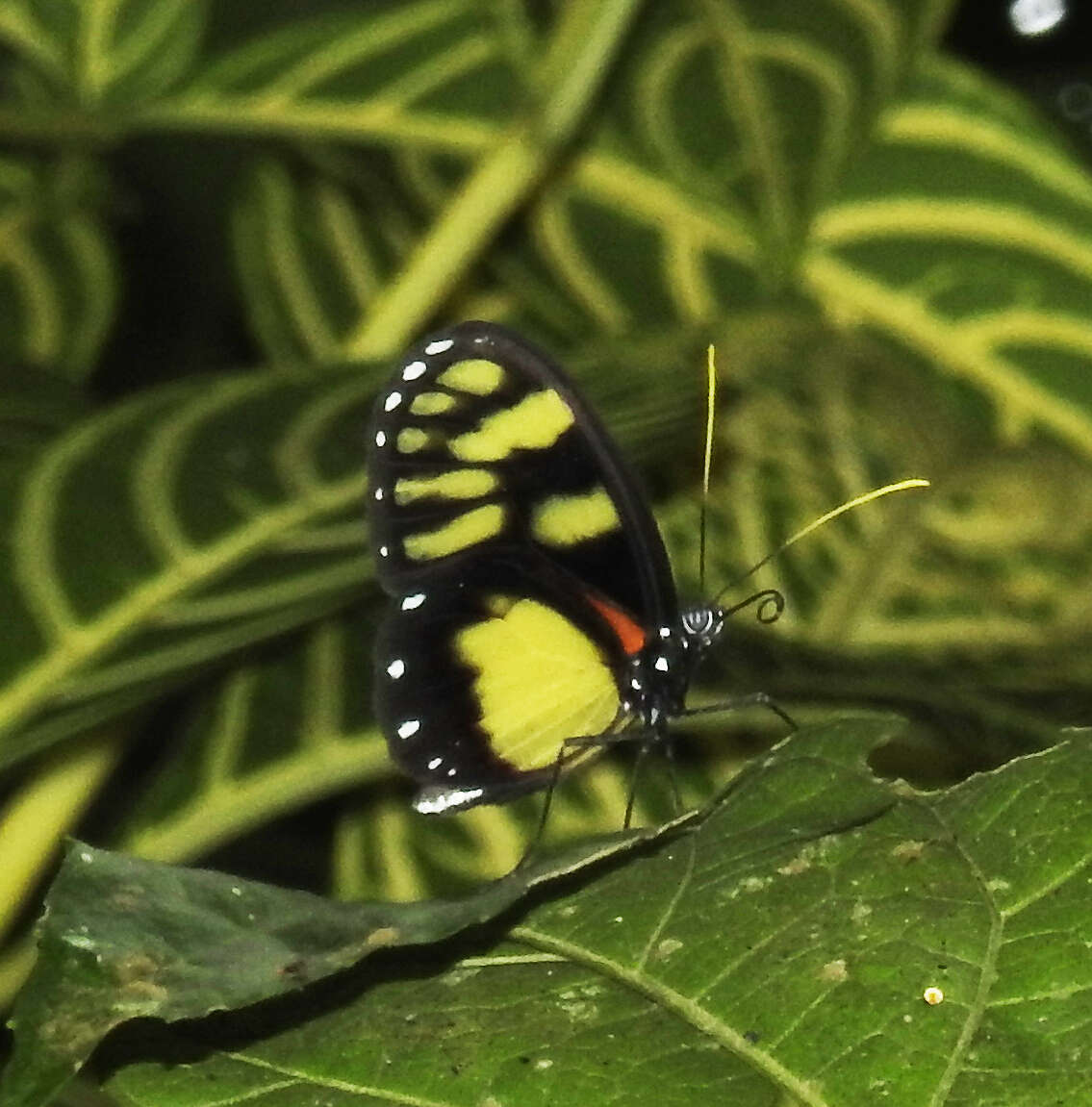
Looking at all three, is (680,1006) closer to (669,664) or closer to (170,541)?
(669,664)

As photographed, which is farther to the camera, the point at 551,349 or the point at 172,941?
the point at 551,349

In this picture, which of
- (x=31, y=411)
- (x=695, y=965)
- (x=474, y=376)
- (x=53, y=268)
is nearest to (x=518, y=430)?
(x=474, y=376)

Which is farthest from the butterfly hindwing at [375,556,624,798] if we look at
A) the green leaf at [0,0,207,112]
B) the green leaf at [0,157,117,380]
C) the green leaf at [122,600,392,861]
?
the green leaf at [0,157,117,380]

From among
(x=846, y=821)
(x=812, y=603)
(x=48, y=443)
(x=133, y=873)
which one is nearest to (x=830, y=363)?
(x=812, y=603)

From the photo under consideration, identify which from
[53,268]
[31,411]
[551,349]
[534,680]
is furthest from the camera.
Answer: [53,268]

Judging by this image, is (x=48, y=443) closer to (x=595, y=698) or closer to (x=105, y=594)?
(x=105, y=594)

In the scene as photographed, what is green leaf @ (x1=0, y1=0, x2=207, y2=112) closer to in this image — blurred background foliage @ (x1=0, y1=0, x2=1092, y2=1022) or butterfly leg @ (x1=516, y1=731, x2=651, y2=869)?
blurred background foliage @ (x1=0, y1=0, x2=1092, y2=1022)

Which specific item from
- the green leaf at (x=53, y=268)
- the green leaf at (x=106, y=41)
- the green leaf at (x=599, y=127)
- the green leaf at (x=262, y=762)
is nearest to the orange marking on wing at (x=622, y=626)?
the green leaf at (x=262, y=762)

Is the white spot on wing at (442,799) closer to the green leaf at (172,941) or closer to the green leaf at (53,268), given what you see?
the green leaf at (172,941)
